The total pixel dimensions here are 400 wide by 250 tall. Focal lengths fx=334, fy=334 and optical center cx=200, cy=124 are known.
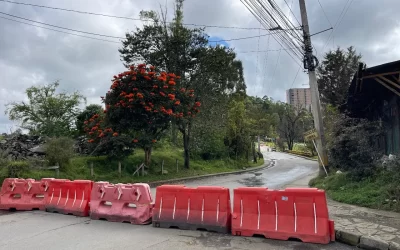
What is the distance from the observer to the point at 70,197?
8.97 metres

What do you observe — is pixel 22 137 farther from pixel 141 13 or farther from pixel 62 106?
pixel 141 13

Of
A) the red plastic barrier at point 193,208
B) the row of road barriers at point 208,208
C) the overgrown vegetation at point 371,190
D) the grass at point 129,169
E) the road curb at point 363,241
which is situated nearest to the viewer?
the road curb at point 363,241

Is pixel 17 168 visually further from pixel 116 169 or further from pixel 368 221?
pixel 368 221

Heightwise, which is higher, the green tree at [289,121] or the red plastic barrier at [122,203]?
the green tree at [289,121]

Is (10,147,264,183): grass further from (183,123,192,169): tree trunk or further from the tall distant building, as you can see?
the tall distant building

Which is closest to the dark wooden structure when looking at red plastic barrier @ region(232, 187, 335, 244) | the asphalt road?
red plastic barrier @ region(232, 187, 335, 244)

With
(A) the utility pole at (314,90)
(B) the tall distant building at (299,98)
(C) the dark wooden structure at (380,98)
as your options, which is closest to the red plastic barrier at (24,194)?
(C) the dark wooden structure at (380,98)

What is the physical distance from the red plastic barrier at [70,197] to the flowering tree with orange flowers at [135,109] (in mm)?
7722

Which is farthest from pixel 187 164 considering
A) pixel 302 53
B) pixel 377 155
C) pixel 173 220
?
pixel 173 220

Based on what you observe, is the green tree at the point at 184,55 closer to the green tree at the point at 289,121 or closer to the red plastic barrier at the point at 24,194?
the red plastic barrier at the point at 24,194

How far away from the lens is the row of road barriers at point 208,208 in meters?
6.27

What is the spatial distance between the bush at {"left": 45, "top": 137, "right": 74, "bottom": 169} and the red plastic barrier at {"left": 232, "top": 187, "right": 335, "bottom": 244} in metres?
11.2

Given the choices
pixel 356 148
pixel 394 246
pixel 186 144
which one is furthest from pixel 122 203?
pixel 186 144

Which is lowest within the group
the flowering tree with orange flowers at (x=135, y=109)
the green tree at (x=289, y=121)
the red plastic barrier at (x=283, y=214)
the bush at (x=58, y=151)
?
the red plastic barrier at (x=283, y=214)
